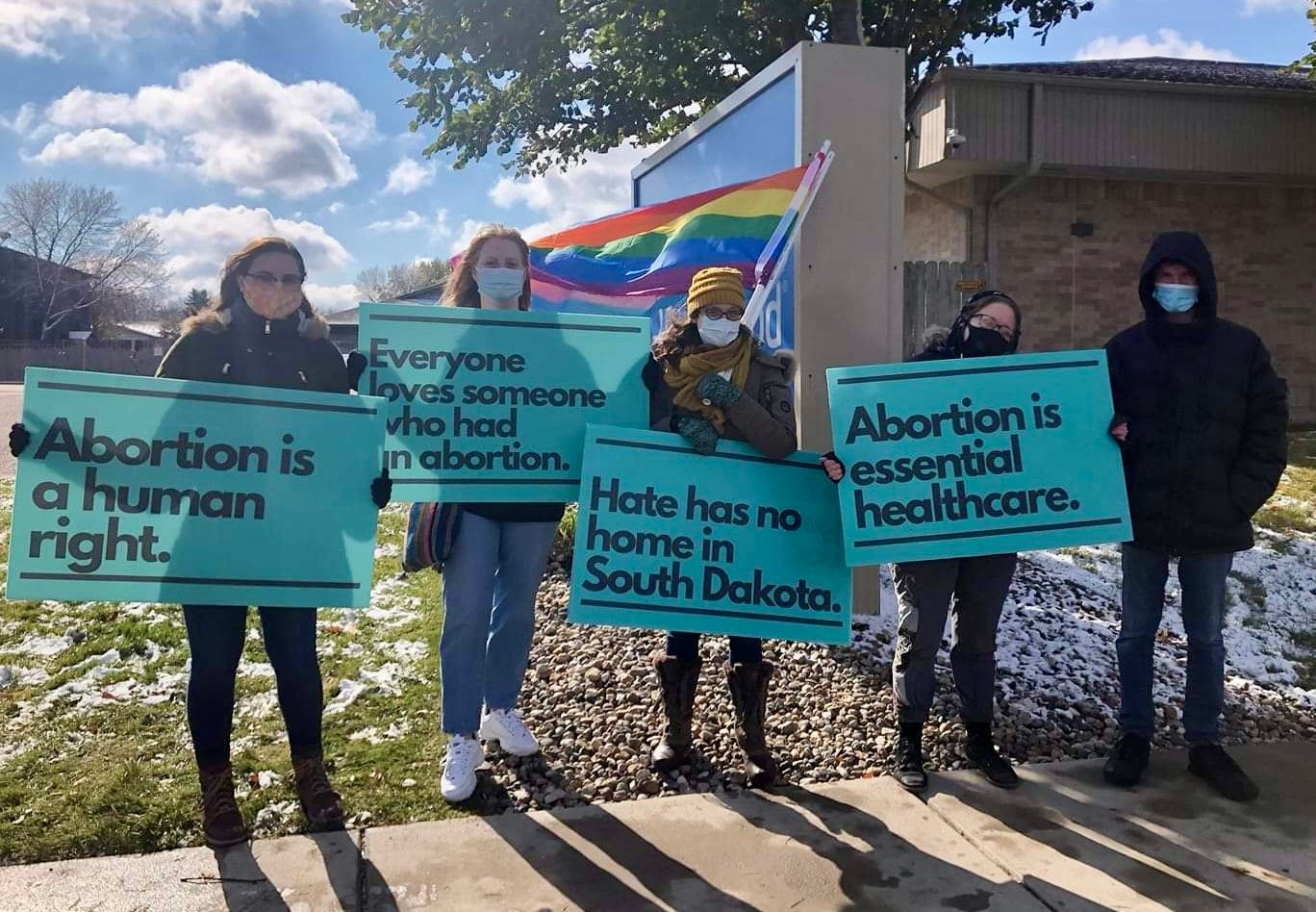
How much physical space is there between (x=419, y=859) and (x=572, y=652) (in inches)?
78.6

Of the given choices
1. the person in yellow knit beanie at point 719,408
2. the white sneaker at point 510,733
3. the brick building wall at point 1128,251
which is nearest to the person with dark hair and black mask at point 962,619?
the person in yellow knit beanie at point 719,408

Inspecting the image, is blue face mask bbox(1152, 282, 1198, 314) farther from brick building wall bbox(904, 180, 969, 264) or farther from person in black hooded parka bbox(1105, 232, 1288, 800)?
brick building wall bbox(904, 180, 969, 264)

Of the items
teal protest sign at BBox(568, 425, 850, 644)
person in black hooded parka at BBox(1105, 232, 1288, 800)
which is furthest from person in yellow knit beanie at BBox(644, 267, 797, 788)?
person in black hooded parka at BBox(1105, 232, 1288, 800)

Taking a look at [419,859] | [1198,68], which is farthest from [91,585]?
[1198,68]

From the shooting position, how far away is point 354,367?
130 inches

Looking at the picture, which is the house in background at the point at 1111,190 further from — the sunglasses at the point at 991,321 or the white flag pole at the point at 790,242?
the sunglasses at the point at 991,321

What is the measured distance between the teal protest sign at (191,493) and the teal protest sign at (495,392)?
0.95 ft

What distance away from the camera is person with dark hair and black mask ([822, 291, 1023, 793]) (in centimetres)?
352

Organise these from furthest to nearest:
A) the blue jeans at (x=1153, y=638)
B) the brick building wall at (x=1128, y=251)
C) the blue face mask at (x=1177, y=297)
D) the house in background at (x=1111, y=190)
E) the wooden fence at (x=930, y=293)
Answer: the brick building wall at (x=1128, y=251), the house in background at (x=1111, y=190), the wooden fence at (x=930, y=293), the blue jeans at (x=1153, y=638), the blue face mask at (x=1177, y=297)

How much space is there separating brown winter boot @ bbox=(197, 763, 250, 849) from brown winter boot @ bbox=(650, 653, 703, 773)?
4.84ft

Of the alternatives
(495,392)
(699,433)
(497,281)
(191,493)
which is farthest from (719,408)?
(191,493)

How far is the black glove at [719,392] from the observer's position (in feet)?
10.7

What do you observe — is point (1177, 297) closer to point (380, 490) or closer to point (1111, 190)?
point (380, 490)

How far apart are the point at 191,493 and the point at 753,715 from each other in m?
2.10
